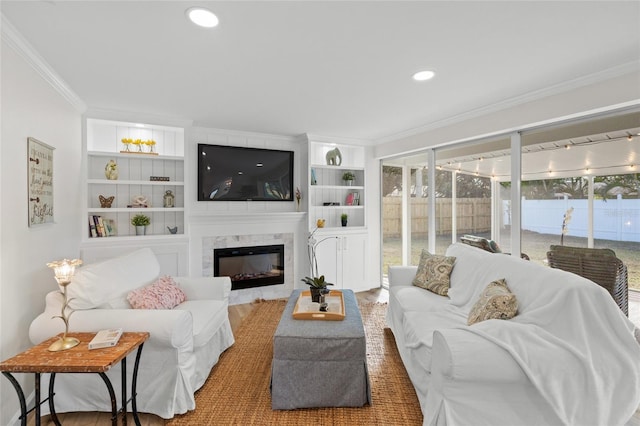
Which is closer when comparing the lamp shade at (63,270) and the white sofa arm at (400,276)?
the lamp shade at (63,270)

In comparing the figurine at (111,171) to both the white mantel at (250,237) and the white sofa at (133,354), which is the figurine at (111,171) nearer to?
the white mantel at (250,237)

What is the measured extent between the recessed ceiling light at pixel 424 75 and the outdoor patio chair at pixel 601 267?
202 cm

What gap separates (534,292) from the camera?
1962 mm

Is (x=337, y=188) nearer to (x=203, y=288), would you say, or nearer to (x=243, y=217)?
(x=243, y=217)

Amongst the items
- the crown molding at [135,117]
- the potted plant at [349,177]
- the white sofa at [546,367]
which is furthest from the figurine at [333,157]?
the white sofa at [546,367]

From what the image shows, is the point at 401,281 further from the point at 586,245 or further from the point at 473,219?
the point at 586,245

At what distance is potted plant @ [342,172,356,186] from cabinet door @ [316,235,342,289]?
974mm

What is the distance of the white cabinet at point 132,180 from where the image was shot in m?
3.48

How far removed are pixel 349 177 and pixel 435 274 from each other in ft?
7.75

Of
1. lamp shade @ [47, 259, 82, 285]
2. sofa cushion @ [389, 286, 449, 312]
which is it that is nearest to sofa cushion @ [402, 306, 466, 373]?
sofa cushion @ [389, 286, 449, 312]

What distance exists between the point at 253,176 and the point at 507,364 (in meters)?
3.69

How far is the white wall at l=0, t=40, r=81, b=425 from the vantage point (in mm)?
1846

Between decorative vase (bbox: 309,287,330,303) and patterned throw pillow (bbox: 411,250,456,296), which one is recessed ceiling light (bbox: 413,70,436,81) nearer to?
patterned throw pillow (bbox: 411,250,456,296)

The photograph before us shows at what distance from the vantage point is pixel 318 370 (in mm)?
2066
